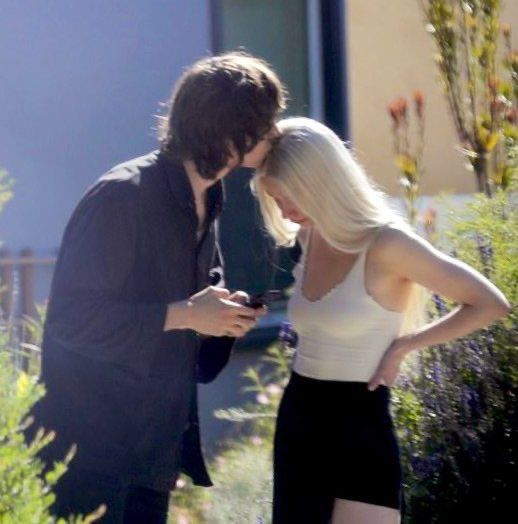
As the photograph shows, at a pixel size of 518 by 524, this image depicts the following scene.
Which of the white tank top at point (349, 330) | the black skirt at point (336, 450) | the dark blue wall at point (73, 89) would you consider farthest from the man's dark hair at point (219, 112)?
the dark blue wall at point (73, 89)

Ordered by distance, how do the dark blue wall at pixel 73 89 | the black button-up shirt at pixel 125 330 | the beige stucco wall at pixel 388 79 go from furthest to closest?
the beige stucco wall at pixel 388 79
the dark blue wall at pixel 73 89
the black button-up shirt at pixel 125 330

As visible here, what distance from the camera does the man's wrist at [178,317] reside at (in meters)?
3.22

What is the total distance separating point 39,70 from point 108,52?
0.37 metres

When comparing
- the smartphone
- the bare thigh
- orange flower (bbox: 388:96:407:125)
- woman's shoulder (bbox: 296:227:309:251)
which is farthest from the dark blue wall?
the bare thigh

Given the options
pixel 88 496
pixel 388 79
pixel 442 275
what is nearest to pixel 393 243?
pixel 442 275

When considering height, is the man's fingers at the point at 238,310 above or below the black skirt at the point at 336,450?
above

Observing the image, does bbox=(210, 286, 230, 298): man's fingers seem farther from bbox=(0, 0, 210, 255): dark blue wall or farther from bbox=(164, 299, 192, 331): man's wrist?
bbox=(0, 0, 210, 255): dark blue wall

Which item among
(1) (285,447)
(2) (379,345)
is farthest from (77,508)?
(2) (379,345)

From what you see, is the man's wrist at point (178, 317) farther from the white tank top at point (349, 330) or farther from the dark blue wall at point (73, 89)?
the dark blue wall at point (73, 89)

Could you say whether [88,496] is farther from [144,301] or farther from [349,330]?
[349,330]

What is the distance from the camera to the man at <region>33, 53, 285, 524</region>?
3.21 m

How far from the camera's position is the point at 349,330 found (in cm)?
330

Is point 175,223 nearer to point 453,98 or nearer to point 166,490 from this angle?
point 166,490

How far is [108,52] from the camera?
6.68m
